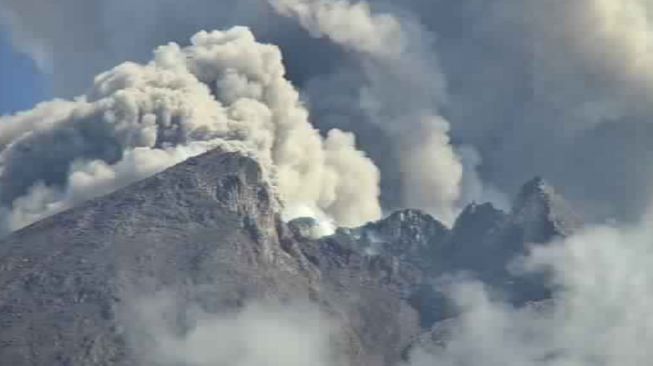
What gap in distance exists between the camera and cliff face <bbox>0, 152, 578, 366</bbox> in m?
122

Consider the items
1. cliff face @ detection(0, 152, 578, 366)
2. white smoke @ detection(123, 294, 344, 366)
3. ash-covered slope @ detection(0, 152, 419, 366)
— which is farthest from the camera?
cliff face @ detection(0, 152, 578, 366)

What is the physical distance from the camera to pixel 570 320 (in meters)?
149

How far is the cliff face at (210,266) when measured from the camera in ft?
400

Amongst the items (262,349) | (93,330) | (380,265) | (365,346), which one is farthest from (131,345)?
(380,265)

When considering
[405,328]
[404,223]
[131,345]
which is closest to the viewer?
[131,345]

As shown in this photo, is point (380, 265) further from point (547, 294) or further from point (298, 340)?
point (298, 340)

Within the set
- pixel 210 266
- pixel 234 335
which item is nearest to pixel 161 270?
pixel 210 266

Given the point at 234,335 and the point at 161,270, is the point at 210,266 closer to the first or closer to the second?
the point at 161,270

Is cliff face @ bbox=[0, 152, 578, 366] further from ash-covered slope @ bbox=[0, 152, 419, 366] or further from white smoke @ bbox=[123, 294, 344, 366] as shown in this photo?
white smoke @ bbox=[123, 294, 344, 366]

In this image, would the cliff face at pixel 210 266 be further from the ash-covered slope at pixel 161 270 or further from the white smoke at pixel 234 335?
the white smoke at pixel 234 335

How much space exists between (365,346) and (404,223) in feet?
117

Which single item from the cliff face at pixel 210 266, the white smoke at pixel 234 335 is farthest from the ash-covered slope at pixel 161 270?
the white smoke at pixel 234 335

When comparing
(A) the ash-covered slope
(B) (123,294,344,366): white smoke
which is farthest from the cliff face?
(B) (123,294,344,366): white smoke

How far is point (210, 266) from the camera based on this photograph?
5266 inches
